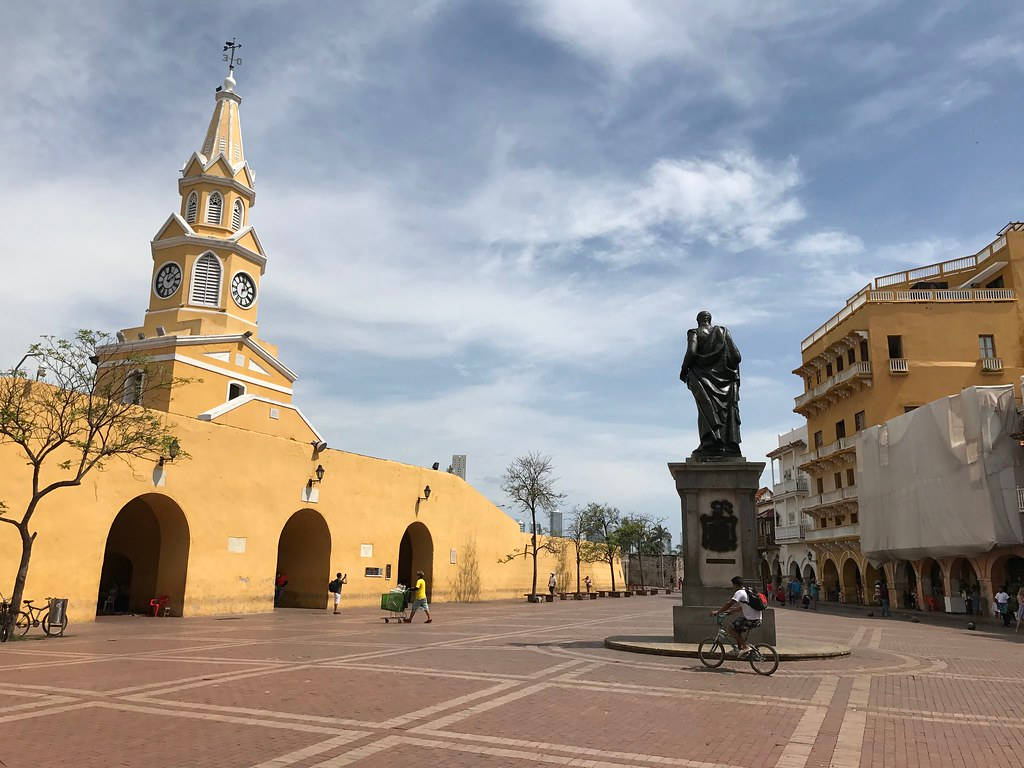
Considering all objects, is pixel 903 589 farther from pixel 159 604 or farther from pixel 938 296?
pixel 159 604

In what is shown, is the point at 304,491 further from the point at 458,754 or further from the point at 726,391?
the point at 458,754

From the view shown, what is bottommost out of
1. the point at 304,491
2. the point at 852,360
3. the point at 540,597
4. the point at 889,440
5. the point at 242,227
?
the point at 540,597

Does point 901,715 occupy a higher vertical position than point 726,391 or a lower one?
lower

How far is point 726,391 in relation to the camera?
15.5m

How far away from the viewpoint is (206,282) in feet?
107

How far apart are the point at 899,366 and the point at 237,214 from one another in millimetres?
32449

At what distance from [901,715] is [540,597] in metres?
29.3

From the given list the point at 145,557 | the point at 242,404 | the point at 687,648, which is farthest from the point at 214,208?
the point at 687,648

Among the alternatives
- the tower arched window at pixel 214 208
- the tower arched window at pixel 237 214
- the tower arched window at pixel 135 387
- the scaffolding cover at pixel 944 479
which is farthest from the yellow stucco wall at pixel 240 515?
the scaffolding cover at pixel 944 479

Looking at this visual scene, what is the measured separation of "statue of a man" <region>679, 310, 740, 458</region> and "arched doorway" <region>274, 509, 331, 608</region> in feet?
51.8

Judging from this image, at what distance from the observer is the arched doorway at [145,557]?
21.6 m

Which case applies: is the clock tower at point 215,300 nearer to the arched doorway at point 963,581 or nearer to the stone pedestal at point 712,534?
the stone pedestal at point 712,534

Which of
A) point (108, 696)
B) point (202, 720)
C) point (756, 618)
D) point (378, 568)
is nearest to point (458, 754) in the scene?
point (202, 720)

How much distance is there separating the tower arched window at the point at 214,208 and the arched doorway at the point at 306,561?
14.3 m
